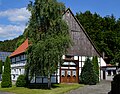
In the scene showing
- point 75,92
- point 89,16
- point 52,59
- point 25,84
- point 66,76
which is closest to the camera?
point 75,92

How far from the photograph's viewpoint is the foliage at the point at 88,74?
38219mm

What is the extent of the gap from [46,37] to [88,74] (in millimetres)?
9448

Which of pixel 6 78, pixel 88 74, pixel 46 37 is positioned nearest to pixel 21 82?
pixel 6 78

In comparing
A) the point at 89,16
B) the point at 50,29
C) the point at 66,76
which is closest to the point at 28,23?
the point at 50,29

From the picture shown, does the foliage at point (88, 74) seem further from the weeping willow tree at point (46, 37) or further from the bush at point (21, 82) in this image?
the bush at point (21, 82)

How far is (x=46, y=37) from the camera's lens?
3275cm

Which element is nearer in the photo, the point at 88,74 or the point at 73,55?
the point at 88,74

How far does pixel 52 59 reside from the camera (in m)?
32.1

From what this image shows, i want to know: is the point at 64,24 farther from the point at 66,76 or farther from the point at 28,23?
the point at 66,76

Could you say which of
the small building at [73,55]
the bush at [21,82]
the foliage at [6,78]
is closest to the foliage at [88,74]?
the small building at [73,55]

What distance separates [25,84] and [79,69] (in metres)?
8.84

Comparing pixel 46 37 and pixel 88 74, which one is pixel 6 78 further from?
pixel 88 74

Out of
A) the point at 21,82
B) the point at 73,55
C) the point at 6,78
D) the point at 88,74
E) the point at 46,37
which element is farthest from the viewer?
the point at 73,55

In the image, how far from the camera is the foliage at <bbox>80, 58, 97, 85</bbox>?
3822cm
